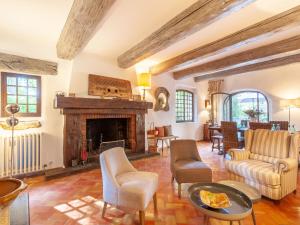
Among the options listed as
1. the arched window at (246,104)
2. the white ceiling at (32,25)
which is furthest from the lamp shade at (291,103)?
the white ceiling at (32,25)

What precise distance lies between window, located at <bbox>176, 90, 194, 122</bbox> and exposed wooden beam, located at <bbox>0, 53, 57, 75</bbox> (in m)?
4.53

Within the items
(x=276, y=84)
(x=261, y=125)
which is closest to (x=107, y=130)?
(x=261, y=125)

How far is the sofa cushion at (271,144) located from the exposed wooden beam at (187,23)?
2093 millimetres

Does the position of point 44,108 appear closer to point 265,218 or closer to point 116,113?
point 116,113

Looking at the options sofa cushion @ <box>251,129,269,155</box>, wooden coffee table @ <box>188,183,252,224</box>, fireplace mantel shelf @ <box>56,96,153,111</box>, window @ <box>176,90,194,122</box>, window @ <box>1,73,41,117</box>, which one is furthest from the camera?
window @ <box>176,90,194,122</box>

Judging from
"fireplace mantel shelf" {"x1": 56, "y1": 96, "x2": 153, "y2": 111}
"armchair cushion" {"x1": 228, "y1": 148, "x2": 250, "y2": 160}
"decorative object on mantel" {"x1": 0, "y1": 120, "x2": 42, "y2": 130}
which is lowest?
"armchair cushion" {"x1": 228, "y1": 148, "x2": 250, "y2": 160}

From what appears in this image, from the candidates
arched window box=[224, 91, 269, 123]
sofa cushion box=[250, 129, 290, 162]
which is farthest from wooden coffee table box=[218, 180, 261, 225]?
arched window box=[224, 91, 269, 123]

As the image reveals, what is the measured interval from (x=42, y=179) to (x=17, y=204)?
2.39 metres

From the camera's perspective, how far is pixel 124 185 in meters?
1.98

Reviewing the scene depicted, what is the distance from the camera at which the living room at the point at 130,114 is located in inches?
83.0

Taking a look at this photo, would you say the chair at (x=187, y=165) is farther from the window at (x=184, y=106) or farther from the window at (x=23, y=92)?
the window at (x=184, y=106)

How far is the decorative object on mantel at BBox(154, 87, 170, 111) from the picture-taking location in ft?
19.4

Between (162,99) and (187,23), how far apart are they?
3.59 metres

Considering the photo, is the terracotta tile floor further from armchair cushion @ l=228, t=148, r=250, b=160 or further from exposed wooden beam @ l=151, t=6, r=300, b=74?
exposed wooden beam @ l=151, t=6, r=300, b=74
